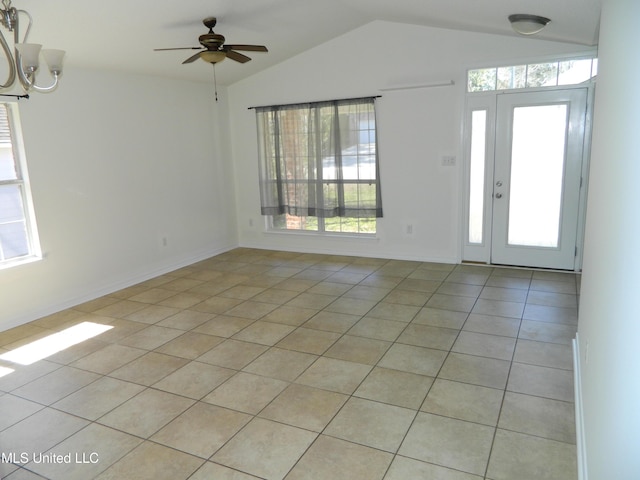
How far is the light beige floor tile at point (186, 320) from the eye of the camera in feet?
13.1

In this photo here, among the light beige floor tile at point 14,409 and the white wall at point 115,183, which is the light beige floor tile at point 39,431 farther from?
the white wall at point 115,183

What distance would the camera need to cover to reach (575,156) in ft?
15.9

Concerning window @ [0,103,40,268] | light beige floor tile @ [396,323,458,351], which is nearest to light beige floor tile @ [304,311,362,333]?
light beige floor tile @ [396,323,458,351]

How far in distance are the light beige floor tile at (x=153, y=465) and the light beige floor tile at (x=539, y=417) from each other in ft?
5.35

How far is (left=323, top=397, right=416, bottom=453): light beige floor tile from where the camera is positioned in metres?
2.35

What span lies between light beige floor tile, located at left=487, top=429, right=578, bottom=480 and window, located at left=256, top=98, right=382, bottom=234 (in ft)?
12.7

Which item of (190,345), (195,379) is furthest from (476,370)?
(190,345)

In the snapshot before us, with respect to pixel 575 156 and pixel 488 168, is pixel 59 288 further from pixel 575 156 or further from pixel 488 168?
pixel 575 156

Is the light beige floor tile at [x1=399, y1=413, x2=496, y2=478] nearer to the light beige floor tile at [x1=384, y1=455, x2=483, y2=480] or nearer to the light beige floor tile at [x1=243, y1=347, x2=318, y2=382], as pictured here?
the light beige floor tile at [x1=384, y1=455, x2=483, y2=480]

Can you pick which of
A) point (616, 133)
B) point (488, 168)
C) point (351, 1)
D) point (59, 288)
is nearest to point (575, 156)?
point (488, 168)

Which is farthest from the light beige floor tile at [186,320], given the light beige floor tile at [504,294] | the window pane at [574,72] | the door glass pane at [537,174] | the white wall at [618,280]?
the window pane at [574,72]

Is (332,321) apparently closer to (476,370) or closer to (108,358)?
(476,370)

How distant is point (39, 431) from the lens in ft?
8.39

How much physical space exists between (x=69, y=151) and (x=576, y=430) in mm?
4792
